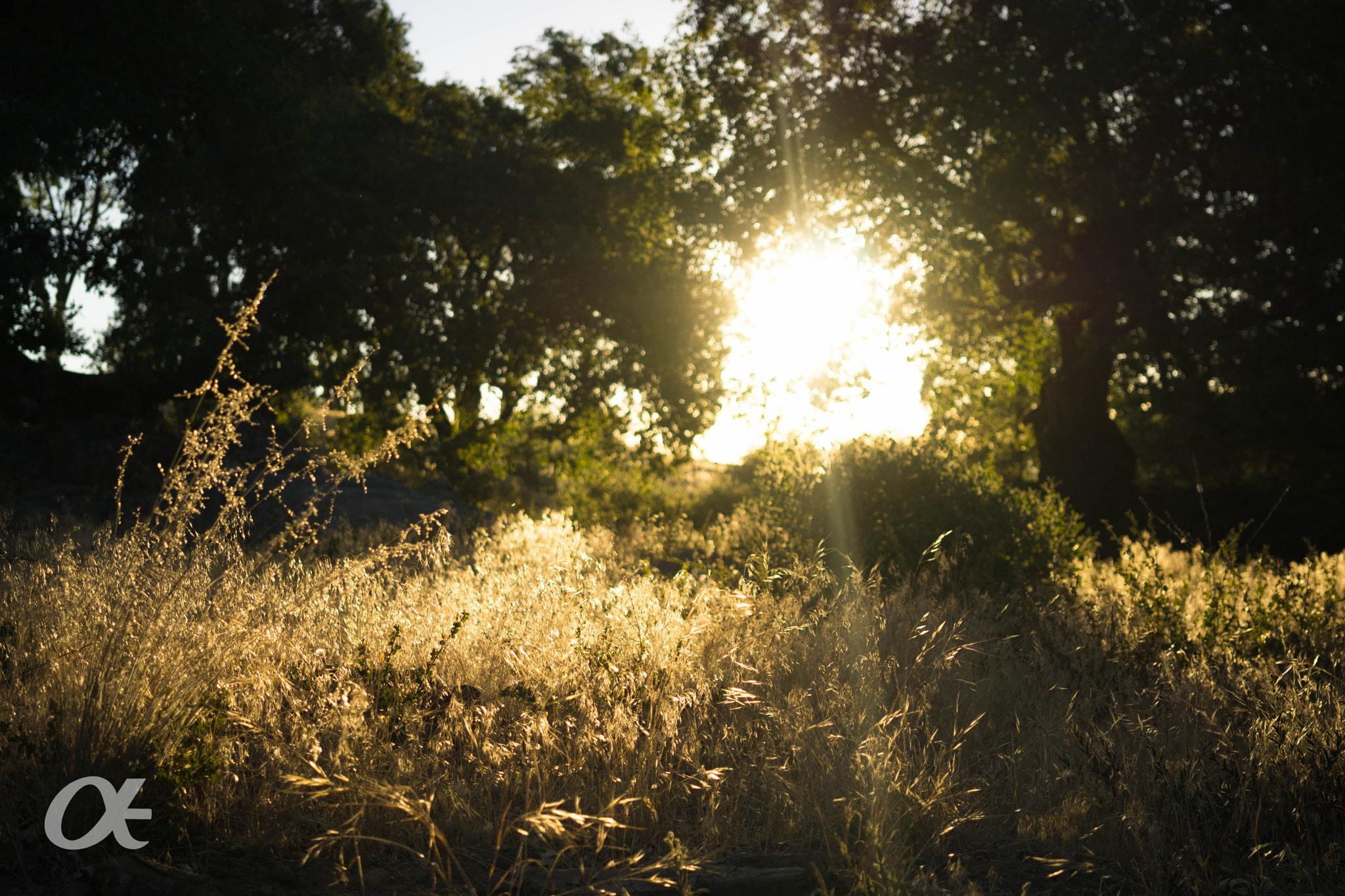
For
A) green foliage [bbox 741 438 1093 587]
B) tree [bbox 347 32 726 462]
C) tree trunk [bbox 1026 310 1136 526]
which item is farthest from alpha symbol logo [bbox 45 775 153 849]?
tree trunk [bbox 1026 310 1136 526]

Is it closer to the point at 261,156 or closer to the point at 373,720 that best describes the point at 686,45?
the point at 261,156

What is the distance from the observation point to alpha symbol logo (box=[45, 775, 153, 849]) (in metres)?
2.72

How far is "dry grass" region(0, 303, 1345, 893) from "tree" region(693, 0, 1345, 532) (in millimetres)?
11906

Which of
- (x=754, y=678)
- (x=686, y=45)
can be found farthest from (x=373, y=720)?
(x=686, y=45)

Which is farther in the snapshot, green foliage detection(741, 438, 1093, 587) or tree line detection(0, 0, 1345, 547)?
tree line detection(0, 0, 1345, 547)

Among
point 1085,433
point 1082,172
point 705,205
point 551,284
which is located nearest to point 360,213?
point 551,284

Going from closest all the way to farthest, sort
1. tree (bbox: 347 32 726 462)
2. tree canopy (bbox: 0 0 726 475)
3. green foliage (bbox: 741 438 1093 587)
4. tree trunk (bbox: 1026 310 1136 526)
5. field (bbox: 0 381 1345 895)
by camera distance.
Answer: field (bbox: 0 381 1345 895), green foliage (bbox: 741 438 1093 587), tree canopy (bbox: 0 0 726 475), tree (bbox: 347 32 726 462), tree trunk (bbox: 1026 310 1136 526)

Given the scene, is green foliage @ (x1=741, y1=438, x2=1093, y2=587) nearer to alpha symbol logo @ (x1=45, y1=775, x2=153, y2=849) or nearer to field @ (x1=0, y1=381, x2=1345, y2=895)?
field @ (x1=0, y1=381, x2=1345, y2=895)

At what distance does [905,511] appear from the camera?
920cm

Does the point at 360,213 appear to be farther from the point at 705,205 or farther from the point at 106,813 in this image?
the point at 106,813

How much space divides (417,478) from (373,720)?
15.8 m

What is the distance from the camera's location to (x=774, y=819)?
322cm

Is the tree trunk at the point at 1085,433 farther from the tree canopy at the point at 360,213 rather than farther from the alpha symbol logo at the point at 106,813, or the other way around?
the alpha symbol logo at the point at 106,813

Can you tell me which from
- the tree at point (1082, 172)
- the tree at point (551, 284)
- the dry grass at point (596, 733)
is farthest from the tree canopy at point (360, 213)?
the dry grass at point (596, 733)
